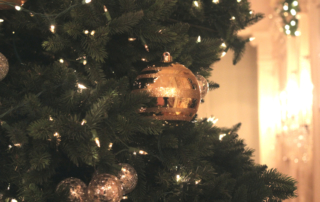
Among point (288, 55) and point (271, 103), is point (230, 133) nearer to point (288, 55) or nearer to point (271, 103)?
point (288, 55)

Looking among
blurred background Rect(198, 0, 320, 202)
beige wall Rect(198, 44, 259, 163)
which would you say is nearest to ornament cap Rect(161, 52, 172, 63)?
blurred background Rect(198, 0, 320, 202)

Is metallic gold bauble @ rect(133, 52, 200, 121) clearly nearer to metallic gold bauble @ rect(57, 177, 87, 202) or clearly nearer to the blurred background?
metallic gold bauble @ rect(57, 177, 87, 202)

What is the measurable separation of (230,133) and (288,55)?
8.50 feet

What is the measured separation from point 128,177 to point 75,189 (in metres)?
0.11

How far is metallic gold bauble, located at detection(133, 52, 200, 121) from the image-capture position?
69 centimetres

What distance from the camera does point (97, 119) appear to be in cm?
55

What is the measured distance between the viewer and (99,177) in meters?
0.60

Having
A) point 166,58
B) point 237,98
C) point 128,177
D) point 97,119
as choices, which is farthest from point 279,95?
point 97,119

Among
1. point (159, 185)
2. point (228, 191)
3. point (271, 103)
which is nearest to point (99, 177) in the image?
point (159, 185)

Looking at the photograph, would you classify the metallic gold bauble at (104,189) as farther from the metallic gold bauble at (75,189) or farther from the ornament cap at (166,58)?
the ornament cap at (166,58)

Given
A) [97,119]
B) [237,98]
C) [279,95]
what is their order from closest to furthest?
1. [97,119]
2. [279,95]
3. [237,98]

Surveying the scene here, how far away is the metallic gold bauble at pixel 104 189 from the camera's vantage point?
0.59 m

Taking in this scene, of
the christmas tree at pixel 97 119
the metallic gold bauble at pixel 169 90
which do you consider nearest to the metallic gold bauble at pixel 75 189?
the christmas tree at pixel 97 119

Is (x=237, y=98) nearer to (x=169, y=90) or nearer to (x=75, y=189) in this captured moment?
(x=169, y=90)
